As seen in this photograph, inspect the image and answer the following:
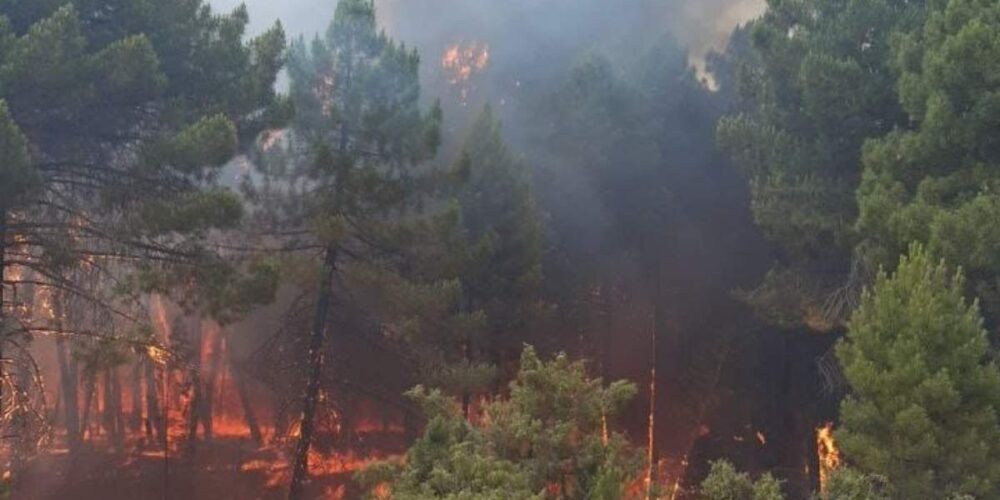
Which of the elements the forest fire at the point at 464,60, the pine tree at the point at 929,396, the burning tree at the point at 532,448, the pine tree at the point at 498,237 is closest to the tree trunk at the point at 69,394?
the pine tree at the point at 498,237

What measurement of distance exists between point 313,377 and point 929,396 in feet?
28.7

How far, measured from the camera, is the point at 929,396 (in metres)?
7.25

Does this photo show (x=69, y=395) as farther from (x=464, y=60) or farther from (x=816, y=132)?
(x=816, y=132)

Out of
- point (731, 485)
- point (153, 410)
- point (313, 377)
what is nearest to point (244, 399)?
point (153, 410)

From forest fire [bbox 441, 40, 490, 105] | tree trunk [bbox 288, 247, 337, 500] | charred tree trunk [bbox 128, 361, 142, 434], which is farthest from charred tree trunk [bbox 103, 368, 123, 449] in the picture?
forest fire [bbox 441, 40, 490, 105]

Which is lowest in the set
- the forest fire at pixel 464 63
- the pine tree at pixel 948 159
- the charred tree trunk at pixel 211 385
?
the charred tree trunk at pixel 211 385

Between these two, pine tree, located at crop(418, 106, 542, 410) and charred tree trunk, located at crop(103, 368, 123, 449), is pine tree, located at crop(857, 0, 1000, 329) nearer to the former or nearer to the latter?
pine tree, located at crop(418, 106, 542, 410)

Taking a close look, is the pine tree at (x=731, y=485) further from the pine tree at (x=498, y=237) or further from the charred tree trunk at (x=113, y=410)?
the charred tree trunk at (x=113, y=410)

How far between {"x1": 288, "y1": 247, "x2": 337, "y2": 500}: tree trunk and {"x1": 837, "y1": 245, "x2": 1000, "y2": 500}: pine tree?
8027mm

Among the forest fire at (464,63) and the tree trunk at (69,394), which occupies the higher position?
the forest fire at (464,63)

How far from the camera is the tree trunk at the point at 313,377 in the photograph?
12742 mm

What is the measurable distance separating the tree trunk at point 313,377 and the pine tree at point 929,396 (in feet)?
26.3

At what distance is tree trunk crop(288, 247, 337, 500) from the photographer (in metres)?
12.7

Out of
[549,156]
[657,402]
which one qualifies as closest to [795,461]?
[657,402]
